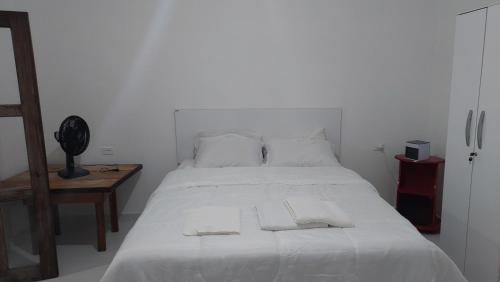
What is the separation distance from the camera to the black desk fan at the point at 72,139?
2805 mm

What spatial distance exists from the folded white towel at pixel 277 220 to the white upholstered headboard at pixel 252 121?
1444 mm

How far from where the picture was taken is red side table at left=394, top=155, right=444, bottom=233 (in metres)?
3.06

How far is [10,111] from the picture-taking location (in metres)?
2.23

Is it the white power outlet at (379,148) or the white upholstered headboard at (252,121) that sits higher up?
the white upholstered headboard at (252,121)

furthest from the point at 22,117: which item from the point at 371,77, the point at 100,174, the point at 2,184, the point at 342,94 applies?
the point at 371,77

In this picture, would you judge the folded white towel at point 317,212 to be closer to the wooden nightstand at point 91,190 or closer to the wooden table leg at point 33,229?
the wooden nightstand at point 91,190

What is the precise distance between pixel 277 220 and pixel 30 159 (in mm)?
1690

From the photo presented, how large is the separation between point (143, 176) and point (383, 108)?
2.45 m

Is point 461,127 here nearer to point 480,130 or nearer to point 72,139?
point 480,130

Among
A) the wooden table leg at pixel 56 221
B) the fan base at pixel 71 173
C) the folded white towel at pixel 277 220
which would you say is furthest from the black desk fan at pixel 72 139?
the folded white towel at pixel 277 220

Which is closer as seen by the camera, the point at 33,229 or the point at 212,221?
the point at 212,221

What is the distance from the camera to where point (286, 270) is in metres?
1.58

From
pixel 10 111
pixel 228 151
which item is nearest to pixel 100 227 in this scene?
pixel 10 111

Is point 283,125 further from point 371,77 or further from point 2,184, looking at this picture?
point 2,184
